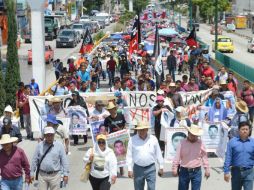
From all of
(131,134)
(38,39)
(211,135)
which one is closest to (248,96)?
(131,134)

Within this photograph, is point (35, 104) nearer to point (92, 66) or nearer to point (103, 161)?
point (103, 161)

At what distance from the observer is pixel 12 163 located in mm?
10453

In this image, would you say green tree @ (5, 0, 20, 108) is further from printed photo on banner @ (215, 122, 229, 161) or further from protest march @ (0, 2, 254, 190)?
printed photo on banner @ (215, 122, 229, 161)

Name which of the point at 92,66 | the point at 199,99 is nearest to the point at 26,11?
the point at 92,66

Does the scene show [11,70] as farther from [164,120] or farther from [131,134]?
[164,120]

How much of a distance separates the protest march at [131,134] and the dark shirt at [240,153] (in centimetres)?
2

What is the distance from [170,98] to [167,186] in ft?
13.8

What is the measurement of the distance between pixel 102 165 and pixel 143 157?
2.31 ft

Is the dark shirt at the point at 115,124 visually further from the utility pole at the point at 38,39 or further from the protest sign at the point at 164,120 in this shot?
the utility pole at the point at 38,39

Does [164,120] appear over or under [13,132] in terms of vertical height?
under

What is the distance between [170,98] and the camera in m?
17.3

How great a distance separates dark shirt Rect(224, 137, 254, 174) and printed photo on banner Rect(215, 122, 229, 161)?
13.8 ft

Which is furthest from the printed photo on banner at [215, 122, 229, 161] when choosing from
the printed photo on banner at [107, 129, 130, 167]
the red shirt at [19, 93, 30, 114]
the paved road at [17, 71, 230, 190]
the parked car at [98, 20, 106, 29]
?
the parked car at [98, 20, 106, 29]

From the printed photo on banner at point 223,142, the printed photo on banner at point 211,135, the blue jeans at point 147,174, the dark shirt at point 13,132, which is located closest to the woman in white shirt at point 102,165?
the blue jeans at point 147,174
